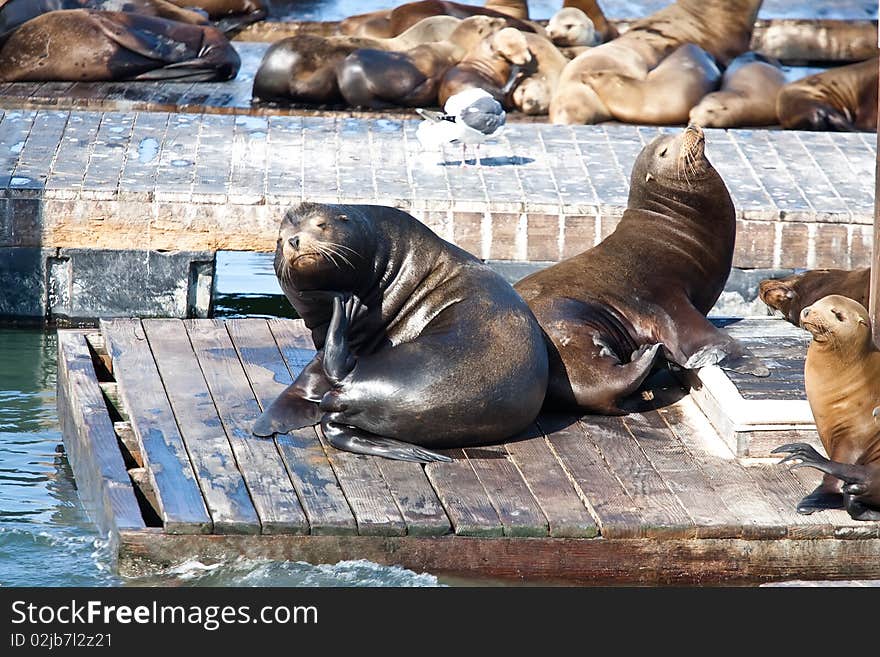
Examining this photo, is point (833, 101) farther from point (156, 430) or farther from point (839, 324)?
point (156, 430)

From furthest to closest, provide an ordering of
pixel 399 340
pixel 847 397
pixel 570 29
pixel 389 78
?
pixel 570 29 → pixel 389 78 → pixel 399 340 → pixel 847 397

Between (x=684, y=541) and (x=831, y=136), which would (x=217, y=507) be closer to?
(x=684, y=541)

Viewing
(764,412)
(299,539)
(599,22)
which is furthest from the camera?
(599,22)

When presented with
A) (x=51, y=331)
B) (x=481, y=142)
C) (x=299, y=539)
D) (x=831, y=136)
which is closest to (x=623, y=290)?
(x=299, y=539)

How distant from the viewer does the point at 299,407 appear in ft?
16.9

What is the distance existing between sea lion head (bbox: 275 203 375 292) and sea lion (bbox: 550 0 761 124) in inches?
186

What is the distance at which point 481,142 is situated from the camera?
7.82 meters

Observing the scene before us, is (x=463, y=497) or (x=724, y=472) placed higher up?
(x=463, y=497)

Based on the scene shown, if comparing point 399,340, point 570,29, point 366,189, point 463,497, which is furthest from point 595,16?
point 463,497

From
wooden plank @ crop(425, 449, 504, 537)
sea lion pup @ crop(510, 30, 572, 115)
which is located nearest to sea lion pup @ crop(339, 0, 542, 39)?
sea lion pup @ crop(510, 30, 572, 115)

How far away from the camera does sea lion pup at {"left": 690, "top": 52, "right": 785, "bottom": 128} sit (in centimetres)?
969

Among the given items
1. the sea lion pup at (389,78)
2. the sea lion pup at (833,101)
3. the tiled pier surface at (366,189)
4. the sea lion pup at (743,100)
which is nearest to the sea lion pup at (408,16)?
the sea lion pup at (389,78)

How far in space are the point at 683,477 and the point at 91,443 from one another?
1902mm

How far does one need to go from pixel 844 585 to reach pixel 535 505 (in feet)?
2.98
